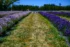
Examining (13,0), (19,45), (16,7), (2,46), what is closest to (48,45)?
(19,45)

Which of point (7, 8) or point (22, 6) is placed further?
point (22, 6)

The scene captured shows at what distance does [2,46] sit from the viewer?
9961 mm

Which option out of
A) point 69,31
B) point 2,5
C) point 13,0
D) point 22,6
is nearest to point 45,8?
point 22,6

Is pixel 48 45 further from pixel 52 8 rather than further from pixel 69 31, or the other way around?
pixel 52 8

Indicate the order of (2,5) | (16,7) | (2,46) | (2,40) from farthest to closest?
(16,7) < (2,5) < (2,40) < (2,46)

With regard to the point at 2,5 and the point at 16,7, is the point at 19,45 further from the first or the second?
the point at 16,7

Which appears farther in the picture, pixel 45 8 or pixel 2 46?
pixel 45 8

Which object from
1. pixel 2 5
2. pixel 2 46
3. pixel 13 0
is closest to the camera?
pixel 2 46

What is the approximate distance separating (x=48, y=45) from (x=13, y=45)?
163 cm

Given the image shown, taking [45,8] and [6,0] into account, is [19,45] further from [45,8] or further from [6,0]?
[45,8]

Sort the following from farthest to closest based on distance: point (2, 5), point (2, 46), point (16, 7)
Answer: point (16, 7) < point (2, 5) < point (2, 46)

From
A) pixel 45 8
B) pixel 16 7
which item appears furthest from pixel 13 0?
→ pixel 45 8

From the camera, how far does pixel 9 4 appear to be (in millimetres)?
85438

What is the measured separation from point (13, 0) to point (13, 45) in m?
78.8
